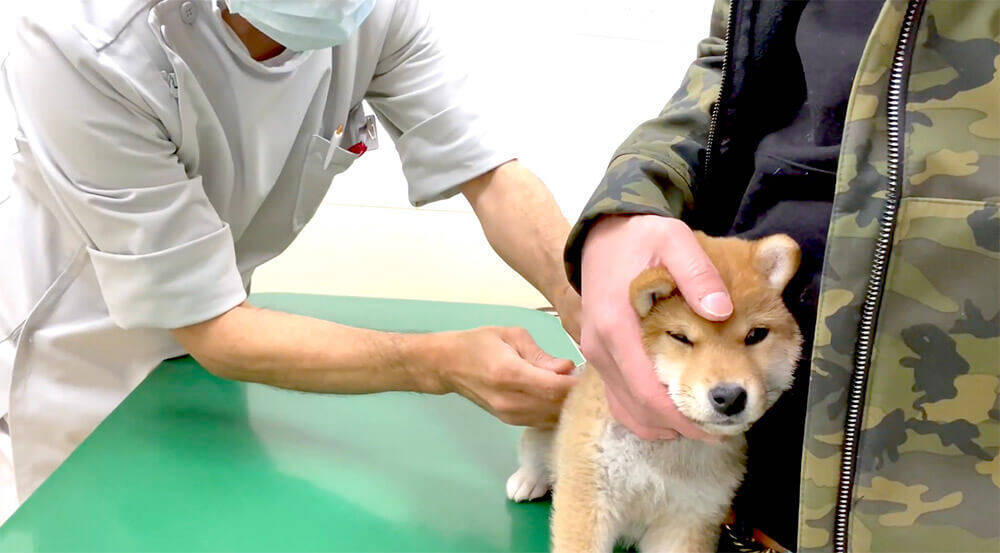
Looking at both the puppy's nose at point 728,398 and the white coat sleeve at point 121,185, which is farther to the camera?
the white coat sleeve at point 121,185

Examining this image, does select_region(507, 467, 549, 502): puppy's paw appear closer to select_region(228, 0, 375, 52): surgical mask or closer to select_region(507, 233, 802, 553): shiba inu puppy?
select_region(507, 233, 802, 553): shiba inu puppy

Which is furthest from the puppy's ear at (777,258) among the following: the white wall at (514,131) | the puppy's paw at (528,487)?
the white wall at (514,131)

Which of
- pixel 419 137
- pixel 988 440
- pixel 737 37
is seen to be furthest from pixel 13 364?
pixel 988 440

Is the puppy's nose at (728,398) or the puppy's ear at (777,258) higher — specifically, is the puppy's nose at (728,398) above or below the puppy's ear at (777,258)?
below

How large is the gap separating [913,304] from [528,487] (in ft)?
1.55

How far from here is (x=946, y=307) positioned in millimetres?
422

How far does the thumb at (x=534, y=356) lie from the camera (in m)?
0.78

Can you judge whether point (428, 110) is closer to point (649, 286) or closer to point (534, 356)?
point (534, 356)

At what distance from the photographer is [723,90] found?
2.00 feet

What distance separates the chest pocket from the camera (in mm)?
1088

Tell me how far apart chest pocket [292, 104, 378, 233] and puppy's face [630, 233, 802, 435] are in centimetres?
67

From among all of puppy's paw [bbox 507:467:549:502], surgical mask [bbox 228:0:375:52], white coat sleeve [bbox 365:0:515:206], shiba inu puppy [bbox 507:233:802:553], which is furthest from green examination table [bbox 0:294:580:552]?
surgical mask [bbox 228:0:375:52]

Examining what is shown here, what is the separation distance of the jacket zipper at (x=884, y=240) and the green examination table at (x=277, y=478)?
38 cm

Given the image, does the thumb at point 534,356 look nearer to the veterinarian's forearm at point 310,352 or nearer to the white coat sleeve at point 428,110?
the veterinarian's forearm at point 310,352
